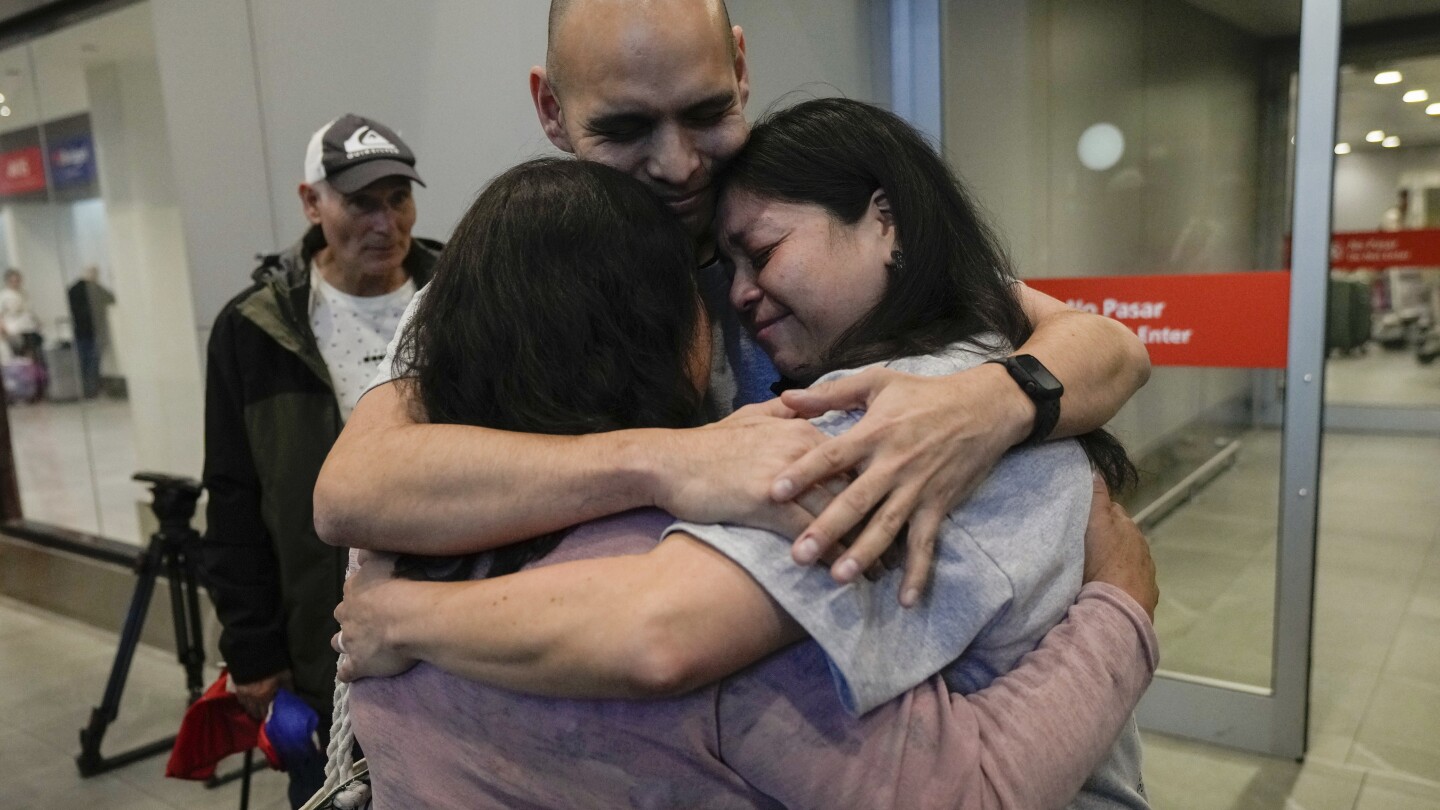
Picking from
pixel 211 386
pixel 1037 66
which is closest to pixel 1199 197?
pixel 1037 66

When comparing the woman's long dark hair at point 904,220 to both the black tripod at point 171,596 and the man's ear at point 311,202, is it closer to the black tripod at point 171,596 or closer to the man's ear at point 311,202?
the man's ear at point 311,202

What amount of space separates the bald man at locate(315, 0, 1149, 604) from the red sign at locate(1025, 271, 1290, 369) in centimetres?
196

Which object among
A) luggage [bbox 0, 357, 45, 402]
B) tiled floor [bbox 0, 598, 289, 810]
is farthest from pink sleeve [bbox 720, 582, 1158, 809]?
luggage [bbox 0, 357, 45, 402]

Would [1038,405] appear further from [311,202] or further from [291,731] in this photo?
[311,202]

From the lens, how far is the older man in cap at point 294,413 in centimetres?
239

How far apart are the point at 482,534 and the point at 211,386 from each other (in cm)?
188

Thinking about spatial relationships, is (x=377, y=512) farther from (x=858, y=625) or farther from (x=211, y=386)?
(x=211, y=386)

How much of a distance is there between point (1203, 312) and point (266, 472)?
105 inches

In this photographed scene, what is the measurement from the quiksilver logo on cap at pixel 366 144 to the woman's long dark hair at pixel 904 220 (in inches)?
64.7

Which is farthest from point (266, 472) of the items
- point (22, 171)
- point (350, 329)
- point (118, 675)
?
point (22, 171)

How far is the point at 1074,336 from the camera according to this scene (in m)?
1.14

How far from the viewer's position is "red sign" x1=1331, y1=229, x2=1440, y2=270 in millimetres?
7605

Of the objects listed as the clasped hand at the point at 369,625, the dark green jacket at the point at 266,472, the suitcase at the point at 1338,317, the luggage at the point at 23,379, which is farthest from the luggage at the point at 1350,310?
the luggage at the point at 23,379

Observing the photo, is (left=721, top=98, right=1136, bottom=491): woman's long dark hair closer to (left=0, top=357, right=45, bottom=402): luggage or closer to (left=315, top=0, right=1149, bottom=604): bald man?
(left=315, top=0, right=1149, bottom=604): bald man
